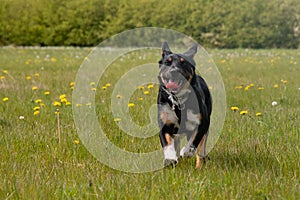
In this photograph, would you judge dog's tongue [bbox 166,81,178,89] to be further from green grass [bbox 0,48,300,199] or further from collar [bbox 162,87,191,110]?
green grass [bbox 0,48,300,199]

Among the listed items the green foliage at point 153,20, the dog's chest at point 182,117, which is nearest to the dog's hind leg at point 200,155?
the dog's chest at point 182,117

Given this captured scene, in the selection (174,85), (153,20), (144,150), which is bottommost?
(153,20)

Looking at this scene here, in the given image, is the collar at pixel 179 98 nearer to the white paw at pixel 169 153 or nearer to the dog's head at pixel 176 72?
the dog's head at pixel 176 72

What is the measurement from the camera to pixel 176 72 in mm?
3932

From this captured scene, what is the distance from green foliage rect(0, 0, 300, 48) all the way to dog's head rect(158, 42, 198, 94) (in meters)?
27.2

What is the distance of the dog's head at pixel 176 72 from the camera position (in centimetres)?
394

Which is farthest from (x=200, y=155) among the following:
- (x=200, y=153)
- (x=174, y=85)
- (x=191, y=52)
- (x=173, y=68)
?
(x=191, y=52)

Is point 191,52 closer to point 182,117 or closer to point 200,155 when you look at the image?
point 182,117

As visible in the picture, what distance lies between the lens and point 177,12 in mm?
31688

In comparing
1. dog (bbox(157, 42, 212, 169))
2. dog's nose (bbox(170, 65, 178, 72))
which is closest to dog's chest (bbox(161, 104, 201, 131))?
dog (bbox(157, 42, 212, 169))

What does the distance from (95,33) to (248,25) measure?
32.3ft

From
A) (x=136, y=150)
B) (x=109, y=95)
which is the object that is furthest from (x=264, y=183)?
(x=109, y=95)

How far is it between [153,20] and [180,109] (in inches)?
1079

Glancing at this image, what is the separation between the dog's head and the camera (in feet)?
12.9
